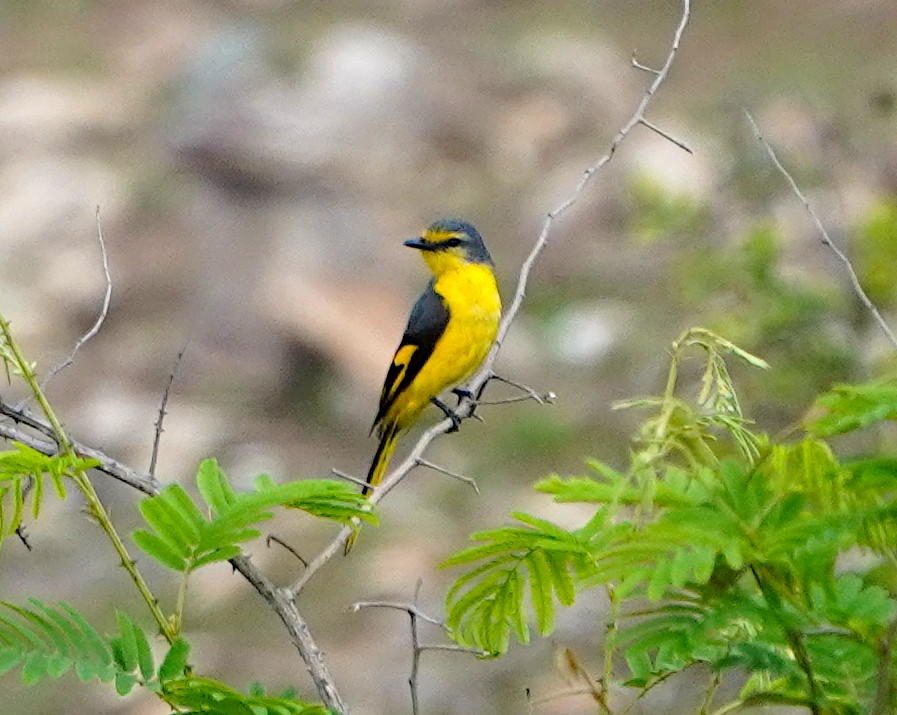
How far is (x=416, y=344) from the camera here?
482 cm

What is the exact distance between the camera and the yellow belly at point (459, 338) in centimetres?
472

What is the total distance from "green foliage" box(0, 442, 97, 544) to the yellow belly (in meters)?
3.32

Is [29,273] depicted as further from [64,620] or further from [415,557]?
[64,620]

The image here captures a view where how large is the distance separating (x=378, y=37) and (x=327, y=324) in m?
3.36

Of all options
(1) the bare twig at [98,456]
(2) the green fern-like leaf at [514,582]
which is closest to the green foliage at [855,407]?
(2) the green fern-like leaf at [514,582]

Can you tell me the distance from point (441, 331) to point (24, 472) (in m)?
3.45

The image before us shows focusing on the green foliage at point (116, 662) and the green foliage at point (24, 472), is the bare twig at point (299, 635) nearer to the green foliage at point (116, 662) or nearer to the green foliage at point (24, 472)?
the green foliage at point (116, 662)

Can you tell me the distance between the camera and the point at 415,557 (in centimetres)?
626

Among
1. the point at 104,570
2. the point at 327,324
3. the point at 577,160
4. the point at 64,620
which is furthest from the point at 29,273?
the point at 64,620

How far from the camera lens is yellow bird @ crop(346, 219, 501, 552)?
473 centimetres

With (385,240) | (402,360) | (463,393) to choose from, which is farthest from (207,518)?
(385,240)

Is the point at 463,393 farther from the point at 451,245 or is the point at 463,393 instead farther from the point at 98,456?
the point at 98,456

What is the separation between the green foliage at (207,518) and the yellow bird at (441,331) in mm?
3320

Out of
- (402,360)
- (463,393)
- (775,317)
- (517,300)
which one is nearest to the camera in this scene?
(517,300)
